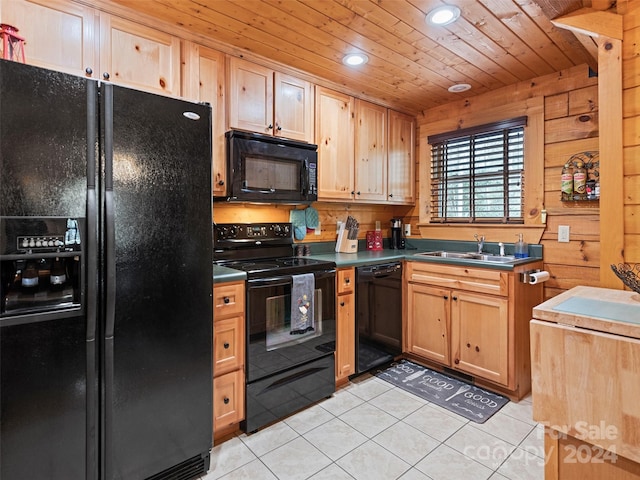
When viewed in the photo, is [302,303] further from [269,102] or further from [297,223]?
[269,102]

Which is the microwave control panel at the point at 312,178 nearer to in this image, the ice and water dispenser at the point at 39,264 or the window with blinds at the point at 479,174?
the window with blinds at the point at 479,174

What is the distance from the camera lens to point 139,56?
6.22ft

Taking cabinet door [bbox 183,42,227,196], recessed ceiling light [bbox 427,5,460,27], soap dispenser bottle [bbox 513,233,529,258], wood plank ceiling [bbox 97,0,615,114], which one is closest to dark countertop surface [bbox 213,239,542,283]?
soap dispenser bottle [bbox 513,233,529,258]

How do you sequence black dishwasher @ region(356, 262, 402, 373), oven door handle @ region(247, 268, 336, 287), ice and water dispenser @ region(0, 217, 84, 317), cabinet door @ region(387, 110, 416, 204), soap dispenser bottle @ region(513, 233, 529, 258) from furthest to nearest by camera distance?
cabinet door @ region(387, 110, 416, 204) < soap dispenser bottle @ region(513, 233, 529, 258) < black dishwasher @ region(356, 262, 402, 373) < oven door handle @ region(247, 268, 336, 287) < ice and water dispenser @ region(0, 217, 84, 317)

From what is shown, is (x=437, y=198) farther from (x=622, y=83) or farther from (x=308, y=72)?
(x=622, y=83)

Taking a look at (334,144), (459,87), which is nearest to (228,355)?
(334,144)

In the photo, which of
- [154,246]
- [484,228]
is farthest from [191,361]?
[484,228]

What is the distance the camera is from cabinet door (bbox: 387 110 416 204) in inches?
131

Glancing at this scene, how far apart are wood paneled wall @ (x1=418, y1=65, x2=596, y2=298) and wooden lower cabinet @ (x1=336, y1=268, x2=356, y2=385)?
5.07 feet

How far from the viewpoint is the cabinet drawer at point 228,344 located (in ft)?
6.28

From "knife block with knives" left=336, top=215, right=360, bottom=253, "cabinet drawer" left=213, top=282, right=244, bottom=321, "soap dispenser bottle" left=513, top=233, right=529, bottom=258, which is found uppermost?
"knife block with knives" left=336, top=215, right=360, bottom=253

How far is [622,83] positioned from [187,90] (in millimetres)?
2150

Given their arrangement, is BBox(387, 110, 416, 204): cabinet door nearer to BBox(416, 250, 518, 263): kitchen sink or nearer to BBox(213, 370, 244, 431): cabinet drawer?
BBox(416, 250, 518, 263): kitchen sink

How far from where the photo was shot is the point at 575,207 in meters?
2.58
